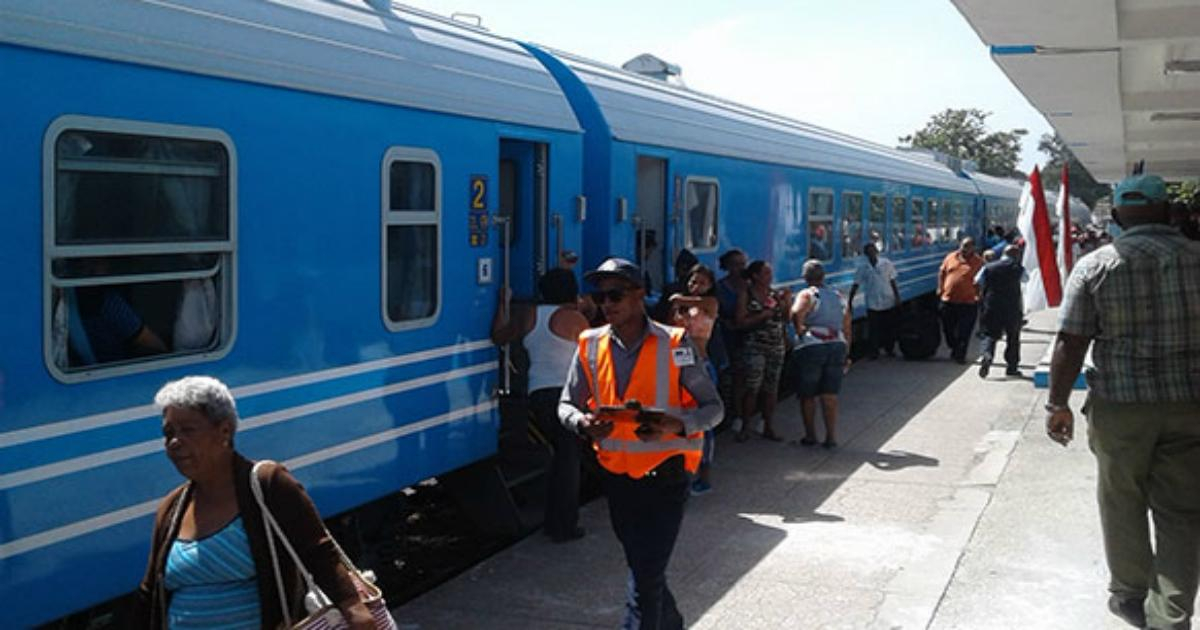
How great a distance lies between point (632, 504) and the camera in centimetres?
512

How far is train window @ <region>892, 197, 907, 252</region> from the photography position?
18766mm

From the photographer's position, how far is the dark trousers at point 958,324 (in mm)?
16719

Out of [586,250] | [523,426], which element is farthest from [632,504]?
[586,250]

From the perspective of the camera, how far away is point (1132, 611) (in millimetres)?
6062

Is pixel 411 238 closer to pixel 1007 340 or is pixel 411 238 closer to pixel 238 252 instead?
pixel 238 252

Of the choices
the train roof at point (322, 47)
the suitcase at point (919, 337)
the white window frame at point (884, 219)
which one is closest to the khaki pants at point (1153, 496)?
the train roof at point (322, 47)

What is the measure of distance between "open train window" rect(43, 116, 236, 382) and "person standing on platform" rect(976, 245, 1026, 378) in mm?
11742

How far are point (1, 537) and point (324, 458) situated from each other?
5.89ft

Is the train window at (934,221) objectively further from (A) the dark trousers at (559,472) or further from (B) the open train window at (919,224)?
(A) the dark trousers at (559,472)

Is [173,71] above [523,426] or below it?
above

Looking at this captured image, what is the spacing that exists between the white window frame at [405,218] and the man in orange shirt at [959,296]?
10.9 m

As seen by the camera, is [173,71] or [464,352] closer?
[173,71]

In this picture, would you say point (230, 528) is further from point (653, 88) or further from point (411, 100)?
point (653, 88)

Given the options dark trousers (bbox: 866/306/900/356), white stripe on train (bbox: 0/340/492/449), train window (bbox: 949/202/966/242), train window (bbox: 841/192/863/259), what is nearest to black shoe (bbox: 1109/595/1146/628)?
white stripe on train (bbox: 0/340/492/449)
